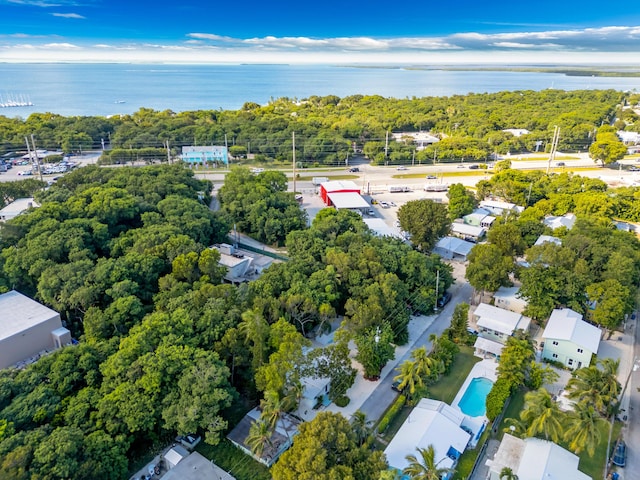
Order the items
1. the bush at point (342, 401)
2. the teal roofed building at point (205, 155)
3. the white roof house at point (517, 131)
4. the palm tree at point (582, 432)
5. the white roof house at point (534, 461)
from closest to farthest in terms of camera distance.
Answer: the white roof house at point (534, 461)
the palm tree at point (582, 432)
the bush at point (342, 401)
the teal roofed building at point (205, 155)
the white roof house at point (517, 131)

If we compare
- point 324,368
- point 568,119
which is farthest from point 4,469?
point 568,119

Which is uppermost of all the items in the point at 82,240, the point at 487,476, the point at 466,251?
the point at 82,240

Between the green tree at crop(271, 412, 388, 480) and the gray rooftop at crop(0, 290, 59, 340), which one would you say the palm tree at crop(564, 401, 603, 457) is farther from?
the gray rooftop at crop(0, 290, 59, 340)

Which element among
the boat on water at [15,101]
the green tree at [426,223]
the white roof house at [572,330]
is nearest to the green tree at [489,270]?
the white roof house at [572,330]

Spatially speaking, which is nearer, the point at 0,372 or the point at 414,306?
the point at 0,372

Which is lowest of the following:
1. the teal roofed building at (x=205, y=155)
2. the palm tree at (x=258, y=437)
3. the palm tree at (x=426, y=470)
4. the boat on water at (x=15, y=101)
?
the palm tree at (x=258, y=437)

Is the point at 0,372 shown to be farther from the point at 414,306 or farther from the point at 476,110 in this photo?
→ the point at 476,110

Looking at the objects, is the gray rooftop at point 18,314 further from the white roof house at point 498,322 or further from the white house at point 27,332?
the white roof house at point 498,322
